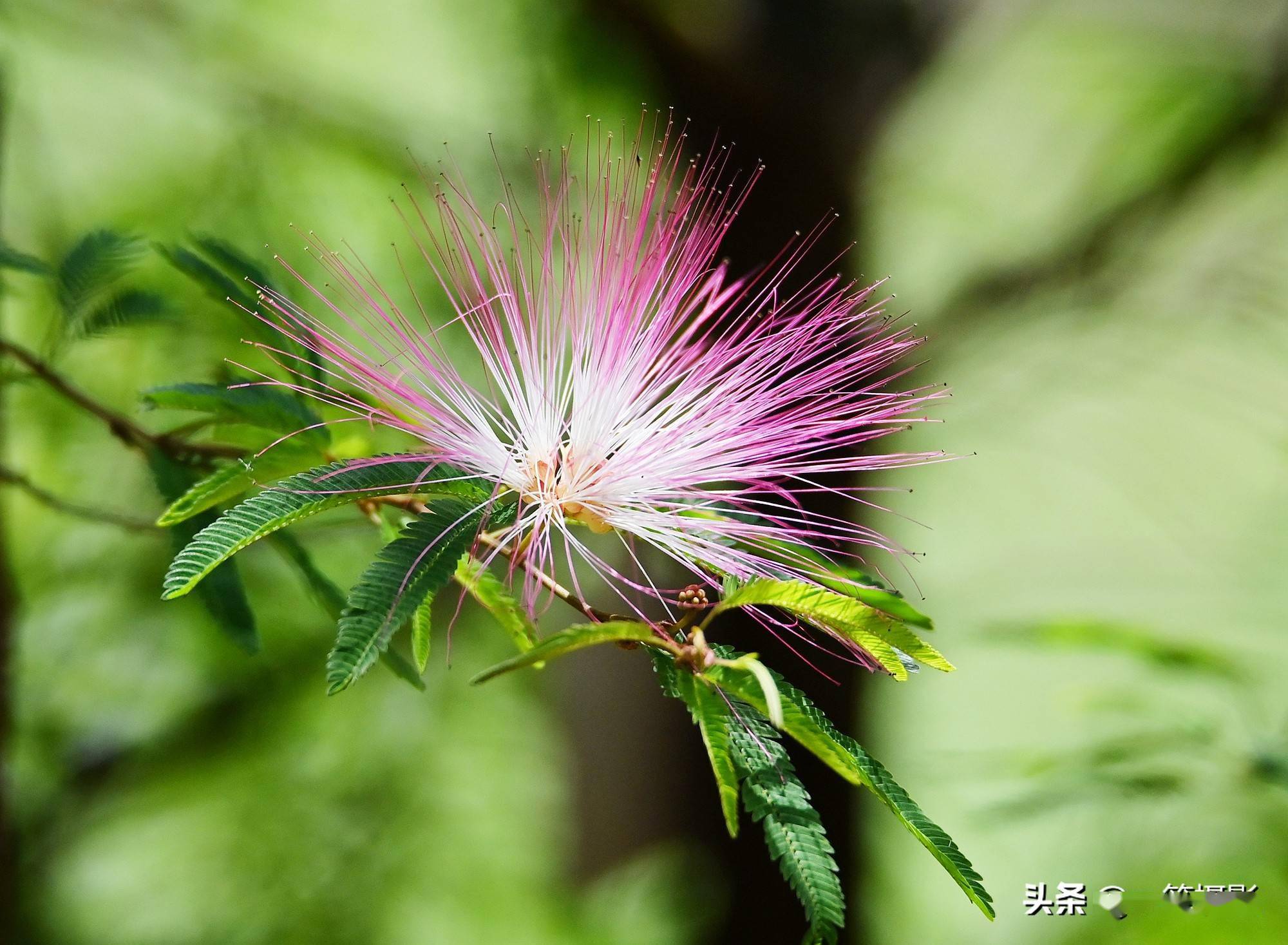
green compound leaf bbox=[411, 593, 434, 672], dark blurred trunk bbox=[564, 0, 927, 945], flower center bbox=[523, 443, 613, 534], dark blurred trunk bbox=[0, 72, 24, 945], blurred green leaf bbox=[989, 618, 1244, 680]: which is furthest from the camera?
dark blurred trunk bbox=[564, 0, 927, 945]

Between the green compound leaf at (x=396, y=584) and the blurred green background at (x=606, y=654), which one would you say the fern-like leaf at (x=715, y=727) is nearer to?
the green compound leaf at (x=396, y=584)

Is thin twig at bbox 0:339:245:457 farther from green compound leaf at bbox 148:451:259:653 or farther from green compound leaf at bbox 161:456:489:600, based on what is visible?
green compound leaf at bbox 161:456:489:600

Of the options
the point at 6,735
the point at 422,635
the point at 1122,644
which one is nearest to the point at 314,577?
the point at 422,635

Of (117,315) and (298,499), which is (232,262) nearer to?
(117,315)

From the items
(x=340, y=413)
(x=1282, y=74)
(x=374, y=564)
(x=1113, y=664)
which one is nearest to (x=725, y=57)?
Answer: (x=1282, y=74)

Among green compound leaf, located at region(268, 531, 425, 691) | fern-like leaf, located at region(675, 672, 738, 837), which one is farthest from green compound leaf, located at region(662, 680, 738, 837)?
green compound leaf, located at region(268, 531, 425, 691)

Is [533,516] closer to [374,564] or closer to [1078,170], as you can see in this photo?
[374,564]

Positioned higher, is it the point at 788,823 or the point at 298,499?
the point at 298,499
